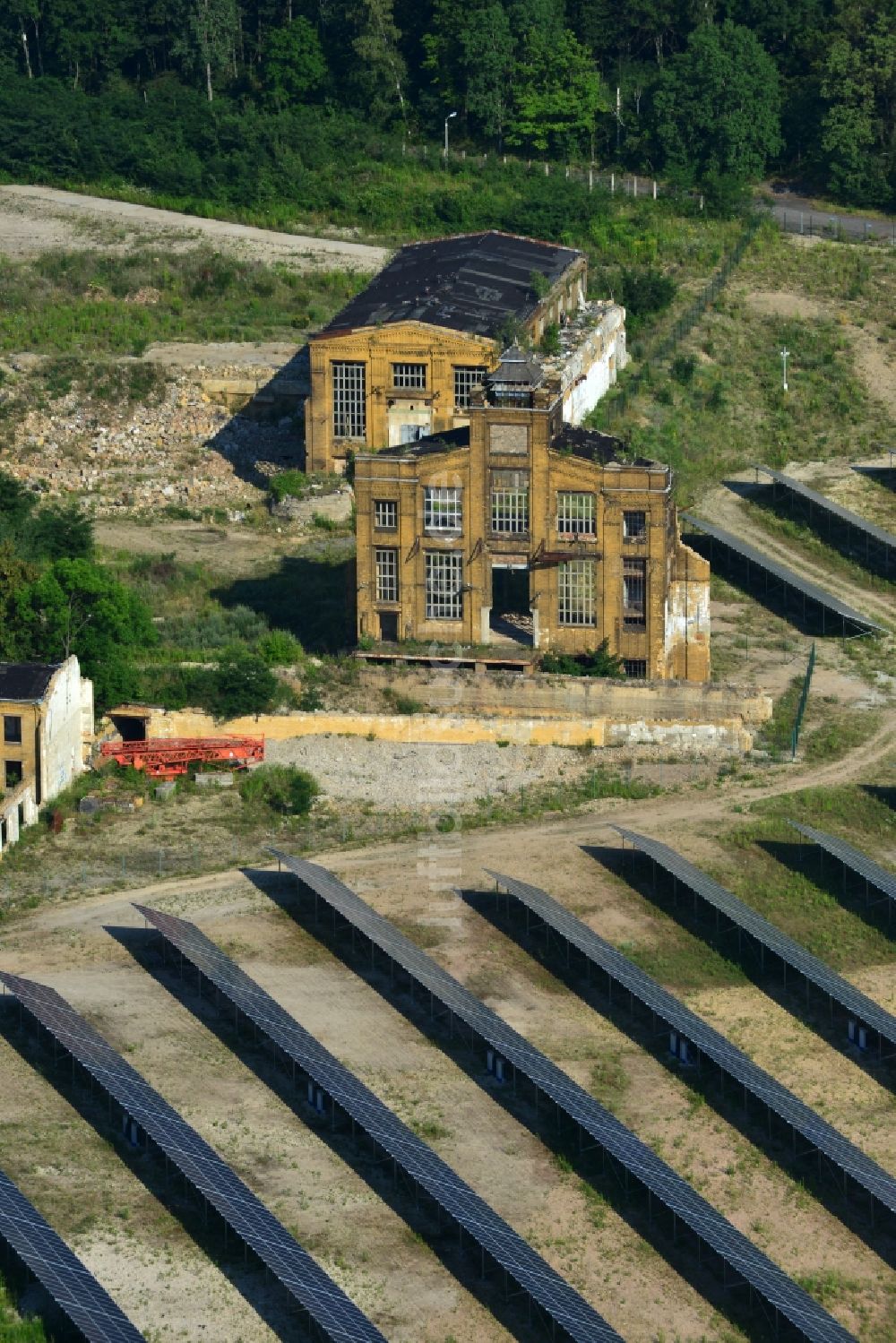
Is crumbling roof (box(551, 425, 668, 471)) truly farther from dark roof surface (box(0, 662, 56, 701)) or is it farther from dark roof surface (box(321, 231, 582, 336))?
dark roof surface (box(321, 231, 582, 336))

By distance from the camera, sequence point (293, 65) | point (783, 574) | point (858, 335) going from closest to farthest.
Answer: point (783, 574), point (858, 335), point (293, 65)

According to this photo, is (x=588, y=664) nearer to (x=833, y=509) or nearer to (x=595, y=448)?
(x=595, y=448)

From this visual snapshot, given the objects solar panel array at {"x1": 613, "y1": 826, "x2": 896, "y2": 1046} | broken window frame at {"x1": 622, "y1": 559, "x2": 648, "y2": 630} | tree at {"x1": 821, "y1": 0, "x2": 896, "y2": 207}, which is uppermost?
tree at {"x1": 821, "y1": 0, "x2": 896, "y2": 207}

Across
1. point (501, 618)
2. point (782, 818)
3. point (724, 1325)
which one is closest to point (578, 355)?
point (501, 618)

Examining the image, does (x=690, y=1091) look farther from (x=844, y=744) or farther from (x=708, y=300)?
(x=708, y=300)

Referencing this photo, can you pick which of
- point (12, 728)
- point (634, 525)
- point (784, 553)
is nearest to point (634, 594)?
point (634, 525)

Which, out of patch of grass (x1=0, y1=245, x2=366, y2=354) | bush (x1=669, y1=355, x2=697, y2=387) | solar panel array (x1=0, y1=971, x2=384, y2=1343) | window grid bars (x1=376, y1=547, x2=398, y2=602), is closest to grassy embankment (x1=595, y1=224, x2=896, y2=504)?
bush (x1=669, y1=355, x2=697, y2=387)
